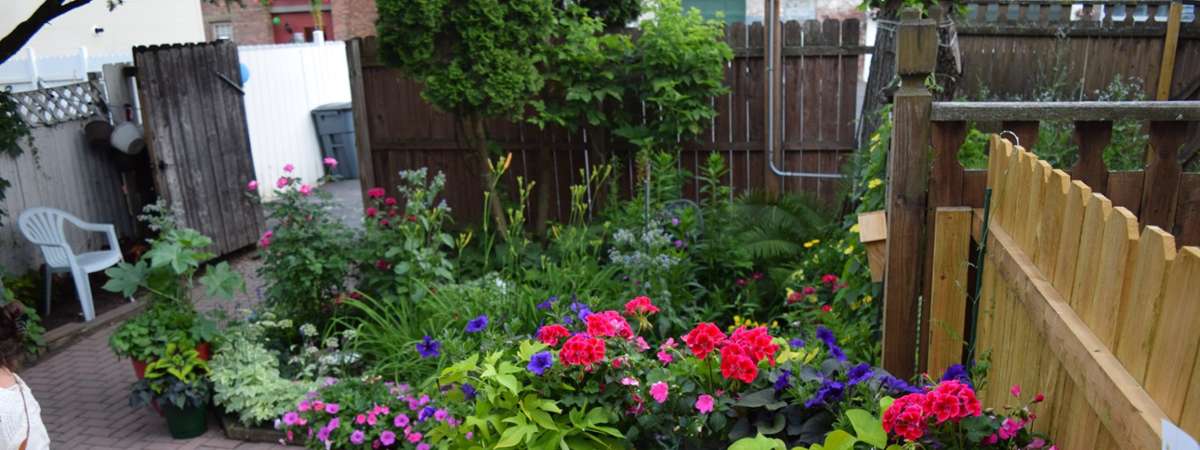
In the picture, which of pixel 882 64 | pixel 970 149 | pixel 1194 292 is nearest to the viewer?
pixel 1194 292

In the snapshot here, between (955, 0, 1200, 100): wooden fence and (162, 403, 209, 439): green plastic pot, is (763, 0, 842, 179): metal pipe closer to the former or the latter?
(955, 0, 1200, 100): wooden fence

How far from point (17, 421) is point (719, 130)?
5.02 m

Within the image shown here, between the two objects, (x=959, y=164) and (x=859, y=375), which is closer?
(x=859, y=375)

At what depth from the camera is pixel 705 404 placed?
8.25ft

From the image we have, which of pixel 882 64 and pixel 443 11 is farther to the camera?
pixel 443 11

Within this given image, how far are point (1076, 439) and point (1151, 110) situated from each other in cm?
120

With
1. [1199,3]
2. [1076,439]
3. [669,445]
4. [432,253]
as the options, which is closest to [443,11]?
[432,253]

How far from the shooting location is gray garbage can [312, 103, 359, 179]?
1220 centimetres

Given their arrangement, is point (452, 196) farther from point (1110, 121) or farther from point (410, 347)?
point (1110, 121)

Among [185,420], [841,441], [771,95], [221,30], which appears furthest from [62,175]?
[221,30]

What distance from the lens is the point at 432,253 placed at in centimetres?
521

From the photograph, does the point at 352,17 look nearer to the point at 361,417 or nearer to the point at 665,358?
the point at 361,417

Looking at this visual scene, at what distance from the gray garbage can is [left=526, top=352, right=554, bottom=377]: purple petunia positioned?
9.98m

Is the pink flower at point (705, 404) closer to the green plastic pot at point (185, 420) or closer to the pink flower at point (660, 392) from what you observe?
the pink flower at point (660, 392)
